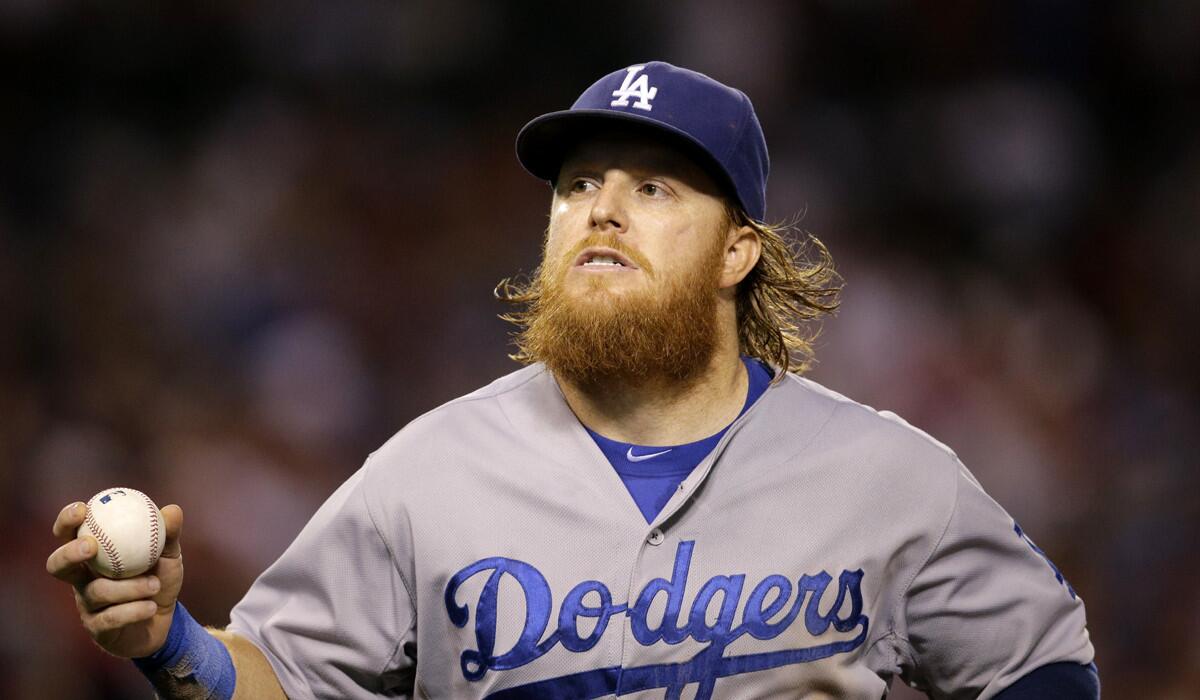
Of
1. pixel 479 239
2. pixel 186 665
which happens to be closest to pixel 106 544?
pixel 186 665

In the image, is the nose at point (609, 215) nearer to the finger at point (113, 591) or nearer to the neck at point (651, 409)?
the neck at point (651, 409)

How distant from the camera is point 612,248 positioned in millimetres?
2496

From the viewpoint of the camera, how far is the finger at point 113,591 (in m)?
2.02

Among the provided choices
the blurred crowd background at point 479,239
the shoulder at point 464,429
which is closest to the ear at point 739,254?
the shoulder at point 464,429

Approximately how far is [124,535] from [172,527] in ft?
0.29

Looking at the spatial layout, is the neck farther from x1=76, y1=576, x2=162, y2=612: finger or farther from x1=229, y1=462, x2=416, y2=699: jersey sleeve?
x1=76, y1=576, x2=162, y2=612: finger

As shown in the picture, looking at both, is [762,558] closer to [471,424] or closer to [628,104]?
[471,424]

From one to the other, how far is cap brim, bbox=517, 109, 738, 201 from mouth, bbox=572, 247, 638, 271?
0.25m

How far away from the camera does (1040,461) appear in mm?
5145

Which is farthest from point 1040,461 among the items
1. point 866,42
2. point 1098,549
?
point 866,42

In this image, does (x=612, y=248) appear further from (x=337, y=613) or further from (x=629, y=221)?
(x=337, y=613)

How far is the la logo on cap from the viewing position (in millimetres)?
2518

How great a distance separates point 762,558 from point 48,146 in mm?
4417

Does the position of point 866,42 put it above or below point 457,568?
above
